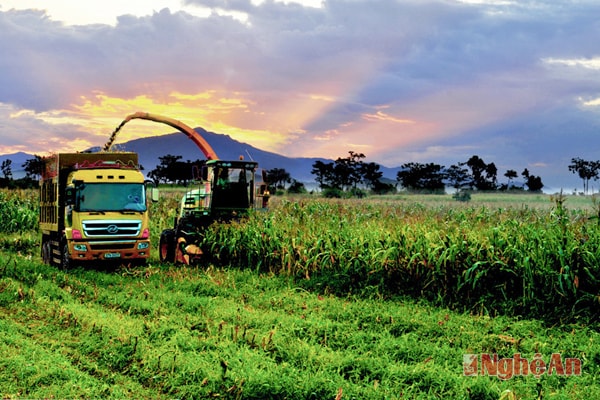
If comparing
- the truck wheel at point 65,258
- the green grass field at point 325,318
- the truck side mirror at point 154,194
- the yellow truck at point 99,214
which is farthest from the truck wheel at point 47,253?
the truck side mirror at point 154,194

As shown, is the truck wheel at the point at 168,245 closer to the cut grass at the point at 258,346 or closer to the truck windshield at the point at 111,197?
the truck windshield at the point at 111,197

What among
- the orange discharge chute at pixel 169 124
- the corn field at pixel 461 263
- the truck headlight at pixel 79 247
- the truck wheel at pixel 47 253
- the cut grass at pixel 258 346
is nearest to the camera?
the cut grass at pixel 258 346

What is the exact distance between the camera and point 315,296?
36.3ft

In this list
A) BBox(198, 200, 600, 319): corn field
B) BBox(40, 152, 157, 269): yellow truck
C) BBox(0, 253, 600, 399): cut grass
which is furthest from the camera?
BBox(40, 152, 157, 269): yellow truck

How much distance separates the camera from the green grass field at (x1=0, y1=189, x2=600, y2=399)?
661cm

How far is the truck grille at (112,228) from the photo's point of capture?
15438 mm

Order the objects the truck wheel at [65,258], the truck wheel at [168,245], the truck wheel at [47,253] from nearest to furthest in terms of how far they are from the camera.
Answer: the truck wheel at [65,258] < the truck wheel at [168,245] < the truck wheel at [47,253]

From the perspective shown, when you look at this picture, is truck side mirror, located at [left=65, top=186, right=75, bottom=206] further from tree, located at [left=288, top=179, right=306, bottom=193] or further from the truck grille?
tree, located at [left=288, top=179, right=306, bottom=193]

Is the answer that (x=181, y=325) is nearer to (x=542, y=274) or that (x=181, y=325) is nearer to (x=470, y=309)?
(x=470, y=309)

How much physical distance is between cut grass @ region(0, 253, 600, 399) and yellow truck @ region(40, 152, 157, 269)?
3632 mm

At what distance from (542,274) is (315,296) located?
416cm

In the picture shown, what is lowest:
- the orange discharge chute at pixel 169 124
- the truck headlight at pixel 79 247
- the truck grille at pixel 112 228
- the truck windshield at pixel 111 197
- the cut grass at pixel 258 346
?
the cut grass at pixel 258 346

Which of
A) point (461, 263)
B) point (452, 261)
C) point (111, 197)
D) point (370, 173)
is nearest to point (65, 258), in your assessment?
point (111, 197)

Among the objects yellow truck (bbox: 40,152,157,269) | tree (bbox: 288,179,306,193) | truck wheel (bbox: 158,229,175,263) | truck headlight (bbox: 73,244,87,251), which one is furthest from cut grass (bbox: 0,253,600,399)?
tree (bbox: 288,179,306,193)
